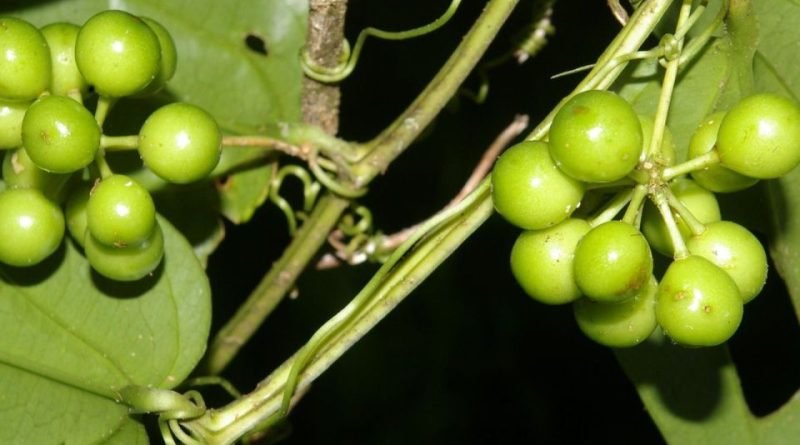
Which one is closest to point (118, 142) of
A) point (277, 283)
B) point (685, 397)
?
point (277, 283)

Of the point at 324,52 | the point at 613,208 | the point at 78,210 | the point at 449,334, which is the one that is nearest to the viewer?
the point at 613,208

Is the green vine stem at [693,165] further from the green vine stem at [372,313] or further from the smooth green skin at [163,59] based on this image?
the smooth green skin at [163,59]

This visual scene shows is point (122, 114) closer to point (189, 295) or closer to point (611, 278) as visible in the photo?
point (189, 295)

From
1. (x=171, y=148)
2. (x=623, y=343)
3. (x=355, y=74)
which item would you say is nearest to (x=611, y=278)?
(x=623, y=343)

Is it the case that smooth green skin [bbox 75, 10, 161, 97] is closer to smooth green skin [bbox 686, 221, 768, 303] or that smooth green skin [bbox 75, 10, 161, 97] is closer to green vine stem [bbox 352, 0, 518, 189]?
green vine stem [bbox 352, 0, 518, 189]

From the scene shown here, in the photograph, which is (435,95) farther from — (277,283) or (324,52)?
(277,283)
